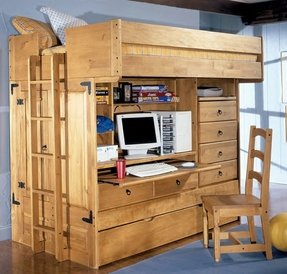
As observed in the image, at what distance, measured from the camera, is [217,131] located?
4.90 m

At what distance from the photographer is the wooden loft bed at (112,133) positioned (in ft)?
12.2

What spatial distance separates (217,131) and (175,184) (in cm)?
78

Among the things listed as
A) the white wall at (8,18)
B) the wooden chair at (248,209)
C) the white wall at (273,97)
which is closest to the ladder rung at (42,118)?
the white wall at (8,18)

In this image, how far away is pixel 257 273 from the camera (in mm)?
3629

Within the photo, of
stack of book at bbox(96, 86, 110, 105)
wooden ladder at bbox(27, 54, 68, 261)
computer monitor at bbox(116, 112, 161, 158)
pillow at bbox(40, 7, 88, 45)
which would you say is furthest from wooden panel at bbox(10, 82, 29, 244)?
computer monitor at bbox(116, 112, 161, 158)

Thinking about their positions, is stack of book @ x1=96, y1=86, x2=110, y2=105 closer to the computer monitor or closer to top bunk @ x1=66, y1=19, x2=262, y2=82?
the computer monitor

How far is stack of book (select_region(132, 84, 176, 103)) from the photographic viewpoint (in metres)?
4.41

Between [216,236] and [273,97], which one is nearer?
[216,236]

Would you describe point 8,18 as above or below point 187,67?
above

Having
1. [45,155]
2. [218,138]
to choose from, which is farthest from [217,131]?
[45,155]

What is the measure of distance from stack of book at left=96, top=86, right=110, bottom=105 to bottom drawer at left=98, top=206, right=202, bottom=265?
0.99 meters

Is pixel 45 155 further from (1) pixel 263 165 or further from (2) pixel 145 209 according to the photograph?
(1) pixel 263 165

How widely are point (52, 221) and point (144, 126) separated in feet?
3.54

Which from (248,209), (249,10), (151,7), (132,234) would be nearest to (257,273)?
(248,209)
